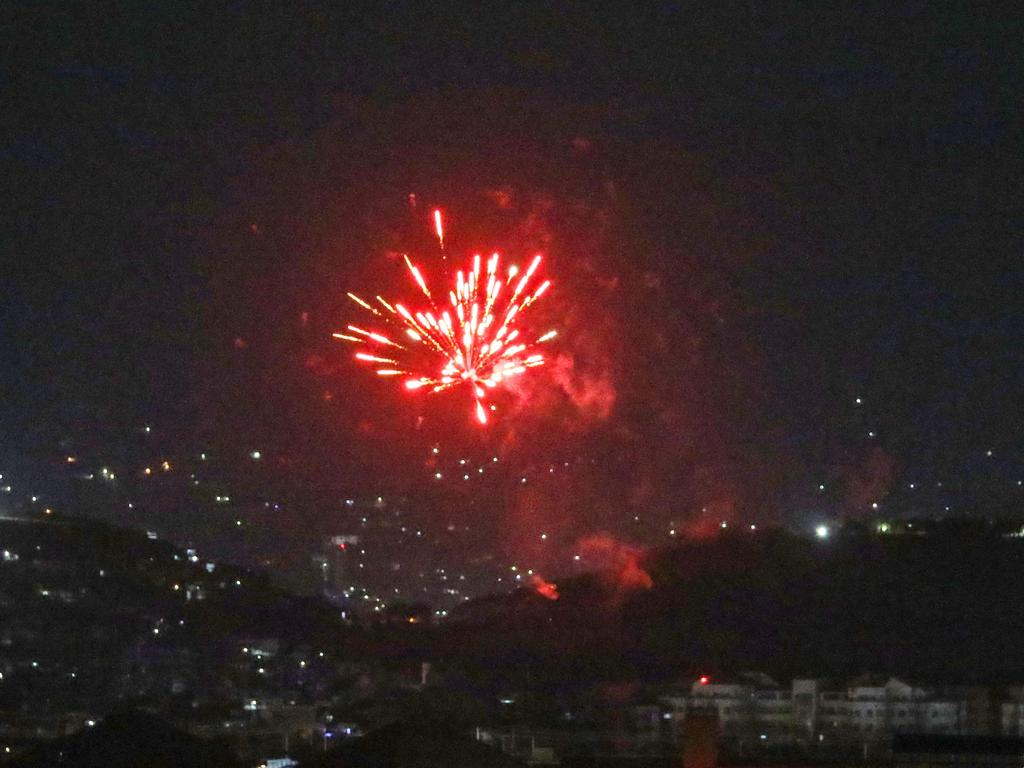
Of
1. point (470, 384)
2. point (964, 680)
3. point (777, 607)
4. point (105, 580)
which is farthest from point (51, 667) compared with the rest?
point (964, 680)

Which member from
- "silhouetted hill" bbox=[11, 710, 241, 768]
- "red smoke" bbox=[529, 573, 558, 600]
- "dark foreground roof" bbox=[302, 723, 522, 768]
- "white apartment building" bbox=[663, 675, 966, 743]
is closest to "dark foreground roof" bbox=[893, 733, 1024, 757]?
"white apartment building" bbox=[663, 675, 966, 743]

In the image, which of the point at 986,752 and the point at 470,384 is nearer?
the point at 986,752

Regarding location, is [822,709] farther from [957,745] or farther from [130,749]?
[130,749]

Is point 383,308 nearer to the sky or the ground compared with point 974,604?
nearer to the sky

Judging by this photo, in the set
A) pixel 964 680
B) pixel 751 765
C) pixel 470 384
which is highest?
pixel 470 384

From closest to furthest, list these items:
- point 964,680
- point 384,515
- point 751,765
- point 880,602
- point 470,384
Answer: point 751,765 < point 470,384 < point 964,680 < point 880,602 < point 384,515

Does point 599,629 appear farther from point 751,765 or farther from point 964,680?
point 751,765

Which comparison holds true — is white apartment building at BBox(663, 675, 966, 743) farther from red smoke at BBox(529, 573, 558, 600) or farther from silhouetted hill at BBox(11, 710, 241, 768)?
silhouetted hill at BBox(11, 710, 241, 768)

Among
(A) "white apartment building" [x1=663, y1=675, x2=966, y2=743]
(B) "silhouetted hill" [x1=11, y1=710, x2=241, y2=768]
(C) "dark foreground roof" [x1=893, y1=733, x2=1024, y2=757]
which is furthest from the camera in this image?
(A) "white apartment building" [x1=663, y1=675, x2=966, y2=743]

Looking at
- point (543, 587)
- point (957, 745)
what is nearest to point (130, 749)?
point (957, 745)
